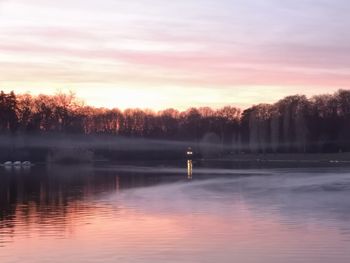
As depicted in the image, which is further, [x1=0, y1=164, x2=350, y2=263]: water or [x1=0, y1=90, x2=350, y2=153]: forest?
[x1=0, y1=90, x2=350, y2=153]: forest

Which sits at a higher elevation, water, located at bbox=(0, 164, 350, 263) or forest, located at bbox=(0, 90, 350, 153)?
forest, located at bbox=(0, 90, 350, 153)

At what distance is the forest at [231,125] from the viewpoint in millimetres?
114812

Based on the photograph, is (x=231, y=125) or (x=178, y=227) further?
(x=231, y=125)

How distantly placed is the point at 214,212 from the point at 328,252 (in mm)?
9582

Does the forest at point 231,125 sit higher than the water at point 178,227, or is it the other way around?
the forest at point 231,125

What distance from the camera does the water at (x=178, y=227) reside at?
1759 centimetres

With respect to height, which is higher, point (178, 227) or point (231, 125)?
point (231, 125)

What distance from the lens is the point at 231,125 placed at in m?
145

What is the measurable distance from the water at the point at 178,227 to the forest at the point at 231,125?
78.7 meters

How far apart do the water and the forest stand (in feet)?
258

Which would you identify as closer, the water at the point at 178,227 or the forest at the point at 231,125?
the water at the point at 178,227

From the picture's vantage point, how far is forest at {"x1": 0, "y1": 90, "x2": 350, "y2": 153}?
11481 centimetres

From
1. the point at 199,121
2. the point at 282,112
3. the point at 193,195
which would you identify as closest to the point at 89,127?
the point at 199,121

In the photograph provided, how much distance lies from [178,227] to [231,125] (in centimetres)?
12320
